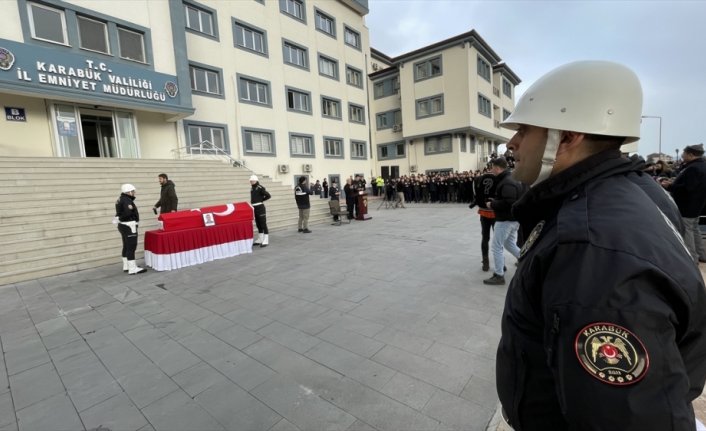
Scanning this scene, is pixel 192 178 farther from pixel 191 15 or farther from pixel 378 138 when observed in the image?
pixel 378 138

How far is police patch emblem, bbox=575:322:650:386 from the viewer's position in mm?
761

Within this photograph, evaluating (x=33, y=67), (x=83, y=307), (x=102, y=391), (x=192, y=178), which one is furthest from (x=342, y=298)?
(x=33, y=67)

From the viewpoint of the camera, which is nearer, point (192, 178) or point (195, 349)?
point (195, 349)

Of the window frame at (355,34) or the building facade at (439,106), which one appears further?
the window frame at (355,34)

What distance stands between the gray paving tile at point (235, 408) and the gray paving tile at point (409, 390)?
0.95 meters

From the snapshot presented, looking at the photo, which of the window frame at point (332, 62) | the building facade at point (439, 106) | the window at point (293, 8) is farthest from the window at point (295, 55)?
the building facade at point (439, 106)

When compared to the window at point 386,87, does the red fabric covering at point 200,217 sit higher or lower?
lower

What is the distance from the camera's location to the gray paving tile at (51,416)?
2572mm

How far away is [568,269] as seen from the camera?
862mm

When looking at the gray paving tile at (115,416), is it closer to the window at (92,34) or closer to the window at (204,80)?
the window at (92,34)

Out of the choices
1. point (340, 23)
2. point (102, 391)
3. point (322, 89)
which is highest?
point (340, 23)

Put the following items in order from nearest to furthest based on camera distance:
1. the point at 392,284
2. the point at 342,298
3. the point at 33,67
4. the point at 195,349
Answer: the point at 195,349 < the point at 342,298 < the point at 392,284 < the point at 33,67

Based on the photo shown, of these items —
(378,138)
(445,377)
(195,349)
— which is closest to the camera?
(445,377)

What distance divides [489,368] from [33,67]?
16.0m
